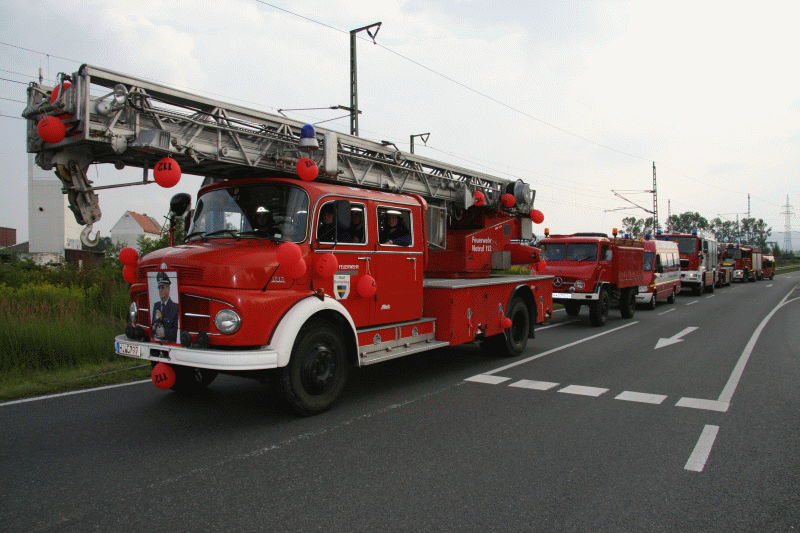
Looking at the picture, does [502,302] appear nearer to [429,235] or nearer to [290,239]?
[429,235]

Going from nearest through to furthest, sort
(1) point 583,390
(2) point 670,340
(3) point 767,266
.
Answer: (1) point 583,390, (2) point 670,340, (3) point 767,266

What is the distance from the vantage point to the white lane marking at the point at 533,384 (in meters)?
7.25

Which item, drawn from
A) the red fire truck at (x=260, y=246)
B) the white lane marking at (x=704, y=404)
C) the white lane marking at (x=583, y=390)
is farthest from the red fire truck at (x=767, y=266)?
the red fire truck at (x=260, y=246)

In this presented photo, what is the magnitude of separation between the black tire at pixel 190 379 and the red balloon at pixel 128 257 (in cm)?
135

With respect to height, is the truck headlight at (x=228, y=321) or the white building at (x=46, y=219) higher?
the white building at (x=46, y=219)

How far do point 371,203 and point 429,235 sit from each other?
1846 millimetres

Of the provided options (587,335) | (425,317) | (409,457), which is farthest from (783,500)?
(587,335)

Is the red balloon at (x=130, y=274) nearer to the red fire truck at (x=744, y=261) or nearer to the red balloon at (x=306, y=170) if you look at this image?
the red balloon at (x=306, y=170)

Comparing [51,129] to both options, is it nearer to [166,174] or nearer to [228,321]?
[166,174]

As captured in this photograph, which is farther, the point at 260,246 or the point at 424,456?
the point at 260,246

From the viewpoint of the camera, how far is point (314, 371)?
5742mm

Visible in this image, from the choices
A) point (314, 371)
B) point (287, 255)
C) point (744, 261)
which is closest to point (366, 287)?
point (314, 371)

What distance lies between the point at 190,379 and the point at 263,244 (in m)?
2.20

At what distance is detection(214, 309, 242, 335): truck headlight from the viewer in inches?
201
